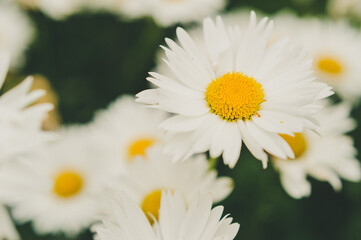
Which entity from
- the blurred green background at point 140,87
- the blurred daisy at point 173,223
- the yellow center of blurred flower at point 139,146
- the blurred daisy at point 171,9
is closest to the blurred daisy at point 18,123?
the blurred daisy at point 173,223

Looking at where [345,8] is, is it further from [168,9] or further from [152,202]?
[152,202]

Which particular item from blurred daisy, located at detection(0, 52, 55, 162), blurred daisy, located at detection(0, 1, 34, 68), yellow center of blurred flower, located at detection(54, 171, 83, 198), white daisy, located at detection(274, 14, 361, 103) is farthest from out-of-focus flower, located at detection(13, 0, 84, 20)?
blurred daisy, located at detection(0, 52, 55, 162)

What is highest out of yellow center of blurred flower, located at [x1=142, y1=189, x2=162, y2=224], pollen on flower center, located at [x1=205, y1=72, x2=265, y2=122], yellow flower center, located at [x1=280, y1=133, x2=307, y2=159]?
pollen on flower center, located at [x1=205, y1=72, x2=265, y2=122]

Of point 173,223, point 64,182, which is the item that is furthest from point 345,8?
point 173,223

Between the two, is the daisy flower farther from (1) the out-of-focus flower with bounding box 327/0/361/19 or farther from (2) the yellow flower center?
(2) the yellow flower center

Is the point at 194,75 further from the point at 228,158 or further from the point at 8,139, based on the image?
the point at 8,139

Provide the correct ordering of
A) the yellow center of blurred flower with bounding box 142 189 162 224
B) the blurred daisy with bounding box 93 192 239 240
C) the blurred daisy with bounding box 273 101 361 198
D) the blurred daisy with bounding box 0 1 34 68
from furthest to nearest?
the blurred daisy with bounding box 0 1 34 68 < the blurred daisy with bounding box 273 101 361 198 < the yellow center of blurred flower with bounding box 142 189 162 224 < the blurred daisy with bounding box 93 192 239 240
